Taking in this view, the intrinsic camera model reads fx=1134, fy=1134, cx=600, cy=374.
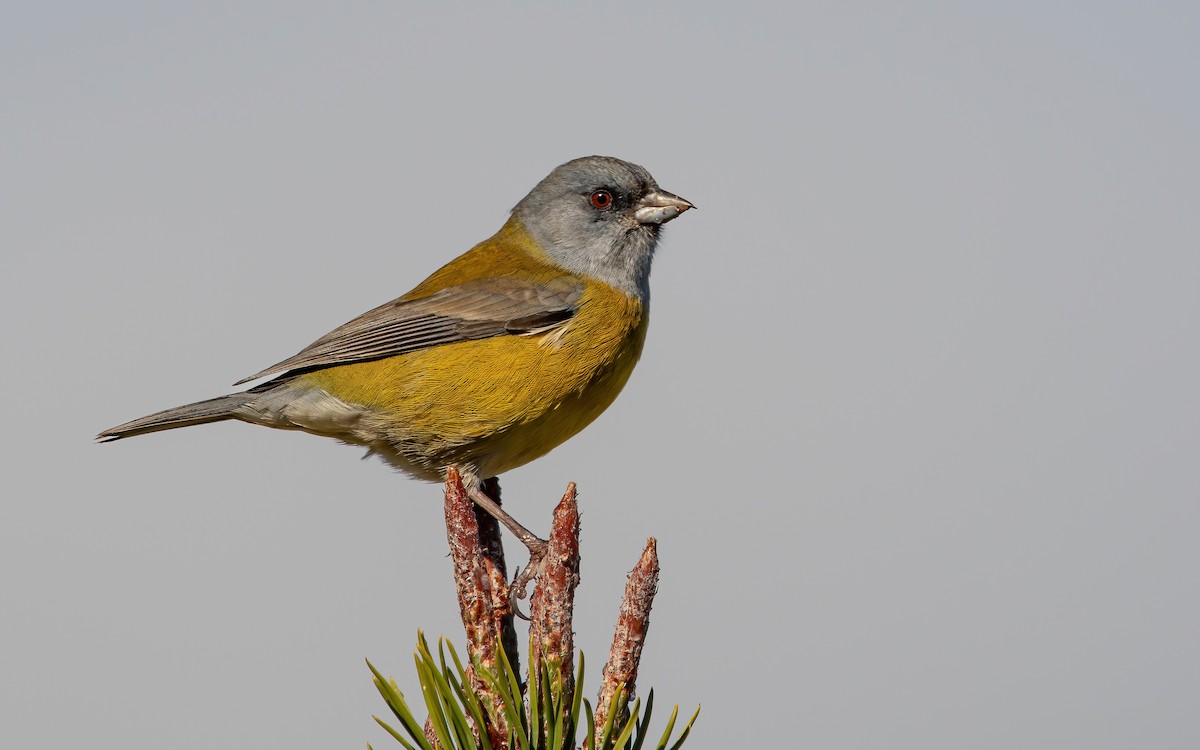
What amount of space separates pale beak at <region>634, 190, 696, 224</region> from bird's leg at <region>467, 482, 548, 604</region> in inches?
76.9

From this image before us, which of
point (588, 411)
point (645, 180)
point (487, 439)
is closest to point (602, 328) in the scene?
point (588, 411)

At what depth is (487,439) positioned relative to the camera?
203 inches

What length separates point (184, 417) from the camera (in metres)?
5.20

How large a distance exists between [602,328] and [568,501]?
83.5 inches

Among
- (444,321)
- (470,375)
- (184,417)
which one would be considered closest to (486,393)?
(470,375)

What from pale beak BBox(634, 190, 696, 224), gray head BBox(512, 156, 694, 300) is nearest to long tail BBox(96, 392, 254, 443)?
gray head BBox(512, 156, 694, 300)

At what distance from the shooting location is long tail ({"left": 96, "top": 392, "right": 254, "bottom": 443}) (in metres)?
5.12

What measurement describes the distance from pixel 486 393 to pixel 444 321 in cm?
63

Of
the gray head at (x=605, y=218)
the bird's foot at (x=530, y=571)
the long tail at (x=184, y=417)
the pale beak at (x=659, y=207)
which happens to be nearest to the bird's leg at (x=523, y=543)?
the bird's foot at (x=530, y=571)

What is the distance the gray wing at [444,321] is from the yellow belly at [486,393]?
6 centimetres

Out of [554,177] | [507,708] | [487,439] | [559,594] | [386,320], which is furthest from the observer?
[554,177]

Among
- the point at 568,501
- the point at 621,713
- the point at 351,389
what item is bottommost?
the point at 621,713

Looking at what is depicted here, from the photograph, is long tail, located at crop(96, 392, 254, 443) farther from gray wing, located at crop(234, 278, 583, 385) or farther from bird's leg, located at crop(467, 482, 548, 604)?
bird's leg, located at crop(467, 482, 548, 604)

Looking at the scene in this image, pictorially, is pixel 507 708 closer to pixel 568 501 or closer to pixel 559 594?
pixel 559 594
